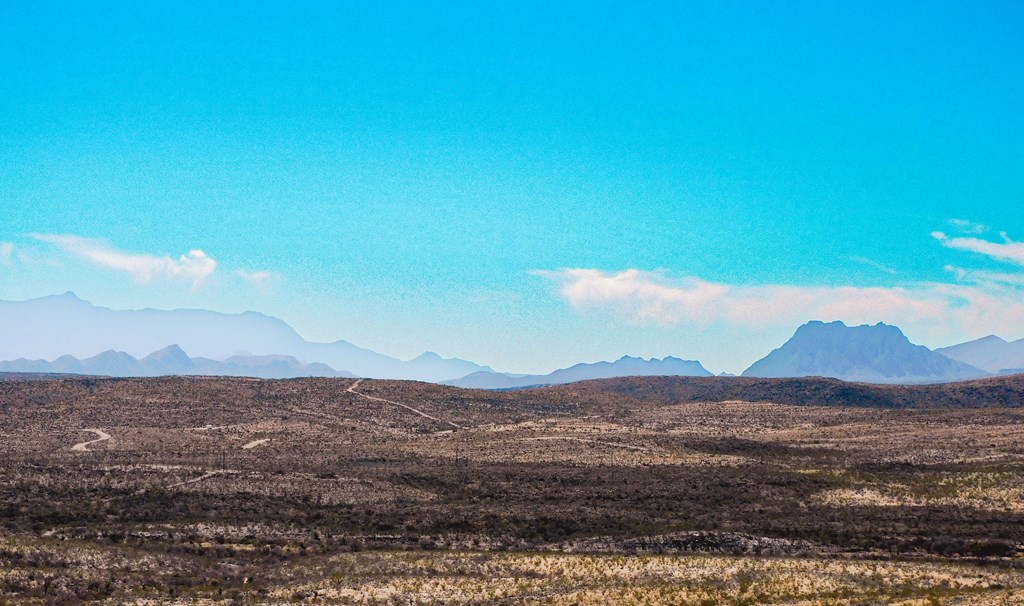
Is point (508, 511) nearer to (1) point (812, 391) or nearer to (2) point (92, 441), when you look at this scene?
(2) point (92, 441)

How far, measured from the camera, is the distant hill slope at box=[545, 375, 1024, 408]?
15438 centimetres

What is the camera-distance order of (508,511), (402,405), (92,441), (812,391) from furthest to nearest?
(812,391)
(402,405)
(92,441)
(508,511)

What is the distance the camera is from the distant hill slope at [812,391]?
15438 centimetres

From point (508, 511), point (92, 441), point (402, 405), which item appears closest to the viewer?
point (508, 511)

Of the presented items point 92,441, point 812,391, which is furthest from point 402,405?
point 812,391

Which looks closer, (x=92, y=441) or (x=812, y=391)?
(x=92, y=441)

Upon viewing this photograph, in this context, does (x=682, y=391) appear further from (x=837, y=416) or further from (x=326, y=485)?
(x=326, y=485)

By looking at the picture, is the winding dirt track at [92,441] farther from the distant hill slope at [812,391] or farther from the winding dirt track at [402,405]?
the distant hill slope at [812,391]

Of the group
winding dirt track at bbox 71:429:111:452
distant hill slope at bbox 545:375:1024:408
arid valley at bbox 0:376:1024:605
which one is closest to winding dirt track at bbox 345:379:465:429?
arid valley at bbox 0:376:1024:605

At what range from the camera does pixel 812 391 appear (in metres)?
171

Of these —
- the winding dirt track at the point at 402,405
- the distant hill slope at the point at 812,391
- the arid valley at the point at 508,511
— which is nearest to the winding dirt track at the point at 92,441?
the arid valley at the point at 508,511

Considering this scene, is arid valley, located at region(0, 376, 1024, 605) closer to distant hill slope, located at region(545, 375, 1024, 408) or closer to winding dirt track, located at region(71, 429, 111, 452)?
winding dirt track, located at region(71, 429, 111, 452)

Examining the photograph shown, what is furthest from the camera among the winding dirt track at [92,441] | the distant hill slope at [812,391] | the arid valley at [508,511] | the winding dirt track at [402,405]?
the distant hill slope at [812,391]

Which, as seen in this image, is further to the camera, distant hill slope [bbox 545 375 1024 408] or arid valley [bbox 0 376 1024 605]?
distant hill slope [bbox 545 375 1024 408]
